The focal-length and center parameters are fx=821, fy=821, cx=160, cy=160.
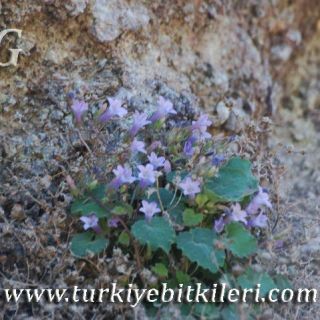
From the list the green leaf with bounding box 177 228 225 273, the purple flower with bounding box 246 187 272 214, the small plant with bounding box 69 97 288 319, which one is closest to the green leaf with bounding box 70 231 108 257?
the small plant with bounding box 69 97 288 319

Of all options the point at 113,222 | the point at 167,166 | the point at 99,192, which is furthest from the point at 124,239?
the point at 167,166

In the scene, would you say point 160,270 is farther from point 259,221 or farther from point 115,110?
point 115,110

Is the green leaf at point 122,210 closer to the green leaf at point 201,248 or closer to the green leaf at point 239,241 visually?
the green leaf at point 201,248

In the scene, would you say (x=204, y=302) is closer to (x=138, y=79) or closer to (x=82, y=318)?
(x=82, y=318)

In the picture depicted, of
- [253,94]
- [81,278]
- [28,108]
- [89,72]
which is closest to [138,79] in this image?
[89,72]

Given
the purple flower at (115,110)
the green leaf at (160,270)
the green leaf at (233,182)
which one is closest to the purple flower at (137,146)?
the purple flower at (115,110)

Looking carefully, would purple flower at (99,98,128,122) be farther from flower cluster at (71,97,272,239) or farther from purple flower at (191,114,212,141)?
purple flower at (191,114,212,141)
